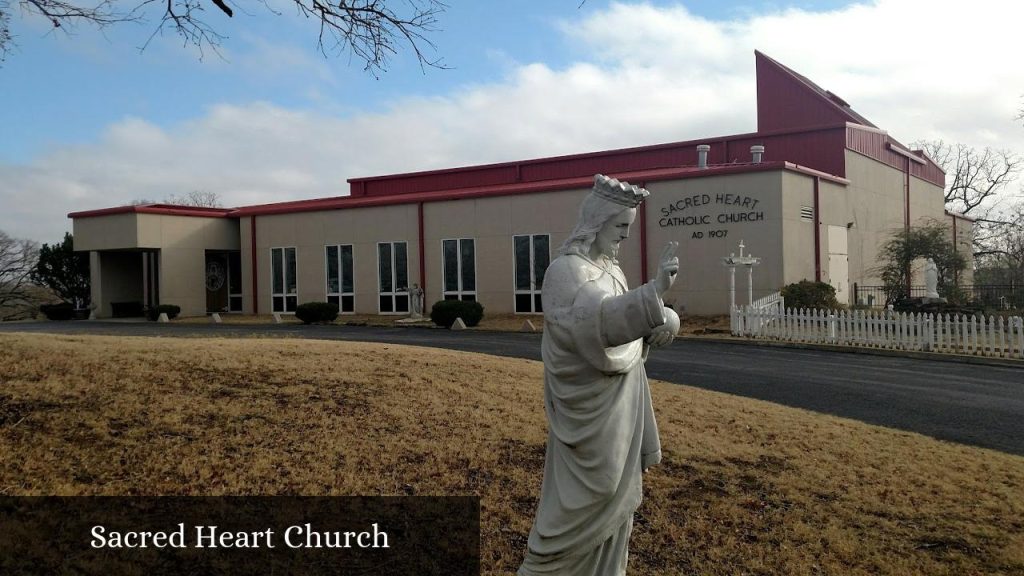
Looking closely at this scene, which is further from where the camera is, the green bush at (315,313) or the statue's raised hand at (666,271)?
the green bush at (315,313)

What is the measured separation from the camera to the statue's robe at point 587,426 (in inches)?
121

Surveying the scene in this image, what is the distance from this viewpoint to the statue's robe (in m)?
3.06

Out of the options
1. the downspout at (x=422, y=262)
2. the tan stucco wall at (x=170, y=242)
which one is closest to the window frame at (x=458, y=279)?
the downspout at (x=422, y=262)

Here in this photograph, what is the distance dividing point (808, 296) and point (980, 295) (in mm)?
9969

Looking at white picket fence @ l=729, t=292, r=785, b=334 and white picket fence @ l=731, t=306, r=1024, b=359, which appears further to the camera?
white picket fence @ l=729, t=292, r=785, b=334

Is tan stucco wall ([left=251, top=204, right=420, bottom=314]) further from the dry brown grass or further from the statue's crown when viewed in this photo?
the statue's crown

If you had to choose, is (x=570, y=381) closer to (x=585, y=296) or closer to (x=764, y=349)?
(x=585, y=296)

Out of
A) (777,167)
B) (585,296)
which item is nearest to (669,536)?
(585,296)

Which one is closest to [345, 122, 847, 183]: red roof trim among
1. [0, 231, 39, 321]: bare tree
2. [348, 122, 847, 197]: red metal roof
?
[348, 122, 847, 197]: red metal roof

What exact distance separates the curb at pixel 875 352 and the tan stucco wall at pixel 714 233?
12.4 feet

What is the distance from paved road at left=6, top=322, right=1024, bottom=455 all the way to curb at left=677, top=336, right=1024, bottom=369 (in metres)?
0.40

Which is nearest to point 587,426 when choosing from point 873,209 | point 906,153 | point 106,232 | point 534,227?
point 534,227

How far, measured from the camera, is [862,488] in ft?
22.3
